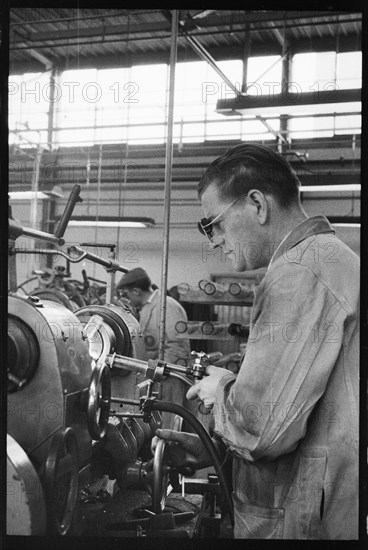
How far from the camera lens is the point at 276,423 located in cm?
157

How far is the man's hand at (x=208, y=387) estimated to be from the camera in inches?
64.2

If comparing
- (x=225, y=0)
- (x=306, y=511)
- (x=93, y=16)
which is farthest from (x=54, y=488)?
(x=93, y=16)

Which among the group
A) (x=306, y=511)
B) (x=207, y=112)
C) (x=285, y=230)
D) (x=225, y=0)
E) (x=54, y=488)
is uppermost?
(x=225, y=0)

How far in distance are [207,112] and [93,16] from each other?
0.70m

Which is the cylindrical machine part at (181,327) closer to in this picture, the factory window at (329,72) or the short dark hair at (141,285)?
the short dark hair at (141,285)

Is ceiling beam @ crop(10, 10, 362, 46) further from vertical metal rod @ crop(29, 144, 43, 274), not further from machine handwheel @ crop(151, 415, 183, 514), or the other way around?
machine handwheel @ crop(151, 415, 183, 514)

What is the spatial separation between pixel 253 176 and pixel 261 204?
8cm

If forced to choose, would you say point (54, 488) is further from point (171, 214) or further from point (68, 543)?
point (171, 214)

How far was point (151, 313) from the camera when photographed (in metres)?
2.06

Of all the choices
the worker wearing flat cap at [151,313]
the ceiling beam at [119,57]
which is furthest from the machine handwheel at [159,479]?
the ceiling beam at [119,57]

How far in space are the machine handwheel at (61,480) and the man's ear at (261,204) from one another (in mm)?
756

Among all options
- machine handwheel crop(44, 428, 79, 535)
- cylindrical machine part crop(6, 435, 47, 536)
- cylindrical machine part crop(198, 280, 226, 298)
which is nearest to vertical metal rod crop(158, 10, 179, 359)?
cylindrical machine part crop(198, 280, 226, 298)

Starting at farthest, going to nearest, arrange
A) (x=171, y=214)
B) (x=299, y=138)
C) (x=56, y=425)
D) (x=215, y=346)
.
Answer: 1. (x=299, y=138)
2. (x=215, y=346)
3. (x=171, y=214)
4. (x=56, y=425)

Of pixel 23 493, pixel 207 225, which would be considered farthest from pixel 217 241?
pixel 23 493
